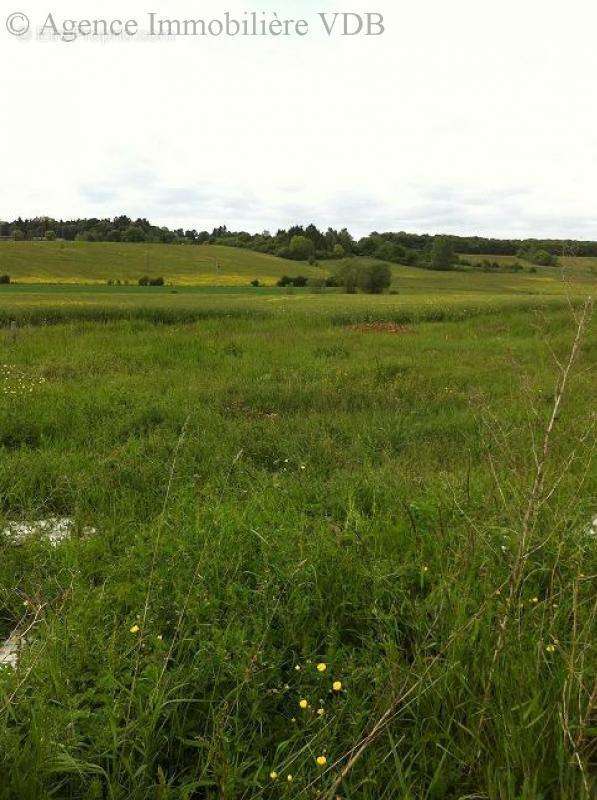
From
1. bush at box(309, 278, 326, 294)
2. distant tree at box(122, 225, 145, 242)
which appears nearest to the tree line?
distant tree at box(122, 225, 145, 242)

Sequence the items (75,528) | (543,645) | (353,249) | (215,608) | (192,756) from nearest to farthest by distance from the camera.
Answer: (192,756) < (543,645) < (215,608) < (75,528) < (353,249)

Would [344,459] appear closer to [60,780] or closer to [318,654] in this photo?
[318,654]

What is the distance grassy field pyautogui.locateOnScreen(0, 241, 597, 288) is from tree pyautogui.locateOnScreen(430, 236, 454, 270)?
3.26 m

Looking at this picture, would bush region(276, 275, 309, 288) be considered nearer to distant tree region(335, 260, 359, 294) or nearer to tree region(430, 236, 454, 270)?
distant tree region(335, 260, 359, 294)

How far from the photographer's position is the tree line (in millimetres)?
84606

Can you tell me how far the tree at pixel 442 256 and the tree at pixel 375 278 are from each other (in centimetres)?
2791

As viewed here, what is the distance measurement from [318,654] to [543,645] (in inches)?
36.7

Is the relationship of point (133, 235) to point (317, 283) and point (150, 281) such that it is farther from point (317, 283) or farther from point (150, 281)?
point (317, 283)

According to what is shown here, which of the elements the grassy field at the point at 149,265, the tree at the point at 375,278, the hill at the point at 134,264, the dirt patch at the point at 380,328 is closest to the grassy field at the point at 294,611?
the dirt patch at the point at 380,328

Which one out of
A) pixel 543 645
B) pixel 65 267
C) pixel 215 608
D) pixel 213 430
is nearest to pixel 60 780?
pixel 215 608

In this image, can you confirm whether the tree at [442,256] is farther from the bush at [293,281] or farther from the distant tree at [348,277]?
the bush at [293,281]

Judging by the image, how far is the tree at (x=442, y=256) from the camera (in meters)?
79.4

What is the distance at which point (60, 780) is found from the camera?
184 cm

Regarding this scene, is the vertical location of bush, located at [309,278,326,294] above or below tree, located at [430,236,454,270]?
below
